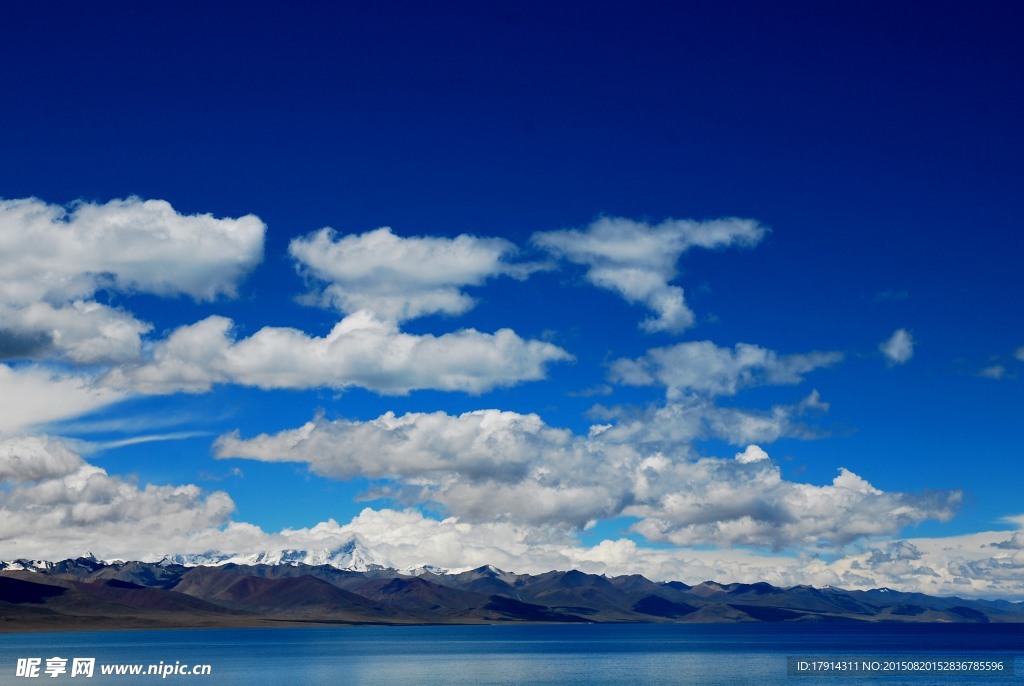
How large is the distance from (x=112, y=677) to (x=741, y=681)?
117 m

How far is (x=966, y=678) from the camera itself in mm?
174750

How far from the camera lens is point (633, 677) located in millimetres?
191750

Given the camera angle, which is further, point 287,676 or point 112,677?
point 287,676

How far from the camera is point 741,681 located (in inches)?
6993

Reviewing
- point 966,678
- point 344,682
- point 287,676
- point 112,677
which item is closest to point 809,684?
point 966,678

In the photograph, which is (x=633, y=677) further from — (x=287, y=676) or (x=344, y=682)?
(x=287, y=676)

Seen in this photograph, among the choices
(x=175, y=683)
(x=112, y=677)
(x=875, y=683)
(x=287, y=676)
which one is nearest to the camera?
(x=875, y=683)

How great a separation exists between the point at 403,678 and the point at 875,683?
8769 cm

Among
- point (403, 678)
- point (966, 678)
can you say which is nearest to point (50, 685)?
point (403, 678)

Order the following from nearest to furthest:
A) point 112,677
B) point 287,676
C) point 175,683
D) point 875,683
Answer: point 875,683 < point 175,683 < point 112,677 < point 287,676

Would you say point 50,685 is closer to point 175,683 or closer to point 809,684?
point 175,683

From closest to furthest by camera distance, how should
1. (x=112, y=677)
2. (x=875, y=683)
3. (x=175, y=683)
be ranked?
1. (x=875, y=683)
2. (x=175, y=683)
3. (x=112, y=677)

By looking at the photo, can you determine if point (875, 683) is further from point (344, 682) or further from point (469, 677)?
point (344, 682)

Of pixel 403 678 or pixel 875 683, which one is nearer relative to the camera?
pixel 875 683
